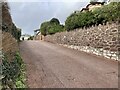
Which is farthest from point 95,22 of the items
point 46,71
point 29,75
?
point 29,75

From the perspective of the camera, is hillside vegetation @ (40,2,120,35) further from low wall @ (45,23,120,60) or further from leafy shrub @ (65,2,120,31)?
low wall @ (45,23,120,60)

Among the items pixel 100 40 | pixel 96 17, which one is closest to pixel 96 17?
pixel 96 17

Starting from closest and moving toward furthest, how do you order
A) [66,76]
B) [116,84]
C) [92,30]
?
1. [116,84]
2. [66,76]
3. [92,30]

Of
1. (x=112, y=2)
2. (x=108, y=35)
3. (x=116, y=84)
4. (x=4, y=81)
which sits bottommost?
(x=116, y=84)

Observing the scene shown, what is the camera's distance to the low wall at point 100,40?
13211 mm

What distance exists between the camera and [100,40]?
15141mm

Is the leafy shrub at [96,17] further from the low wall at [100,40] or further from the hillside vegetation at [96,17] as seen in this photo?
the low wall at [100,40]

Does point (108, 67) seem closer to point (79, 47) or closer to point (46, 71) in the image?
A: point (46, 71)

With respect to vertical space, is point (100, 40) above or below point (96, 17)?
below

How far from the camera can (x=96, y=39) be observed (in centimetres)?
1582

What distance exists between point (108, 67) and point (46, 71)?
2816mm

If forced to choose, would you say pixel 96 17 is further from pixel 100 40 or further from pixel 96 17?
pixel 100 40

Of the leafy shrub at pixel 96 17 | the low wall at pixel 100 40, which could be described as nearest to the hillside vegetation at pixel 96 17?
the leafy shrub at pixel 96 17

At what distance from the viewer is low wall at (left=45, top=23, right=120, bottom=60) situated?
13.2m
